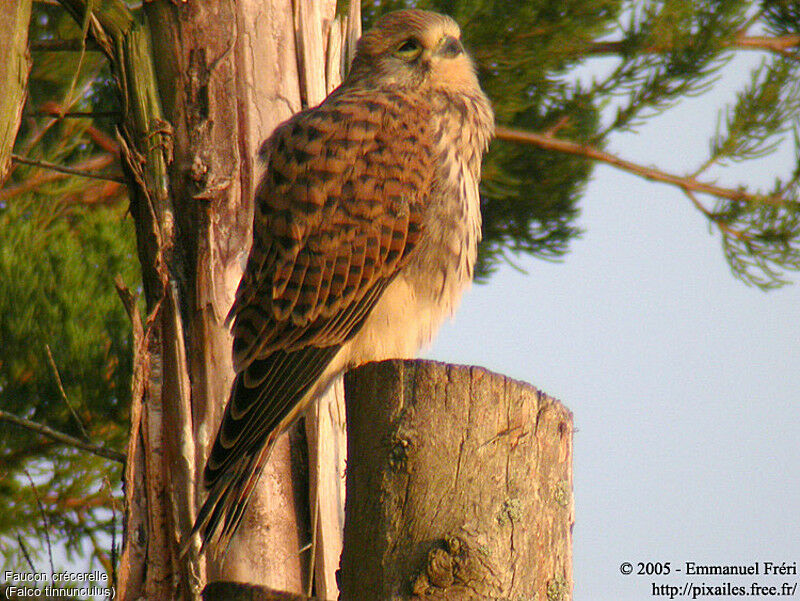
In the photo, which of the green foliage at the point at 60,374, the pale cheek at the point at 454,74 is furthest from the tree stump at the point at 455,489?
the green foliage at the point at 60,374

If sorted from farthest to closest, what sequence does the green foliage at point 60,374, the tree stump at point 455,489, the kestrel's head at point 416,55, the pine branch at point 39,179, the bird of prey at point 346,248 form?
1. the pine branch at point 39,179
2. the green foliage at point 60,374
3. the kestrel's head at point 416,55
4. the bird of prey at point 346,248
5. the tree stump at point 455,489

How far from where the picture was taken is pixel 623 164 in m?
4.32

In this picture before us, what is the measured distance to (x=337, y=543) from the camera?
284cm

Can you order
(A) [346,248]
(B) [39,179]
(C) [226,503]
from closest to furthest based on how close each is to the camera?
(C) [226,503] < (A) [346,248] < (B) [39,179]

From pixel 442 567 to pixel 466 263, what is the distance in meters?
1.13

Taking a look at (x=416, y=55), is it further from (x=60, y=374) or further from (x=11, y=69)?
(x=60, y=374)

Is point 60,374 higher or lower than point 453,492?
higher

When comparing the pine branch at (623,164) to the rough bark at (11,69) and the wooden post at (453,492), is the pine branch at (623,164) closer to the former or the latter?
the rough bark at (11,69)

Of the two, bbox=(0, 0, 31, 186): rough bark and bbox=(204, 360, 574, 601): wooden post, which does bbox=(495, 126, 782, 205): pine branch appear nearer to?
bbox=(0, 0, 31, 186): rough bark

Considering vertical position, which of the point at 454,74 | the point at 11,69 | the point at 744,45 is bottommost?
the point at 11,69

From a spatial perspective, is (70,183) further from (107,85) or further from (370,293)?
(370,293)

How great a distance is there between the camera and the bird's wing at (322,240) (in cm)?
248

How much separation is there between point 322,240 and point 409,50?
2.58 ft

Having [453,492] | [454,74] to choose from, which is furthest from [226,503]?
[454,74]
